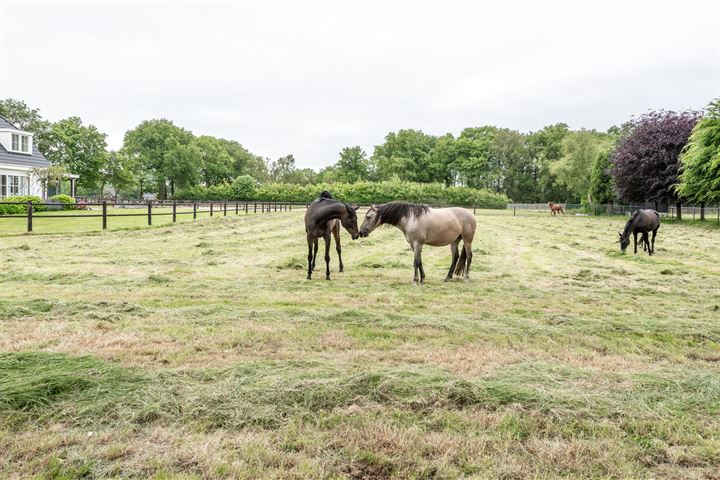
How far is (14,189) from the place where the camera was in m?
30.5

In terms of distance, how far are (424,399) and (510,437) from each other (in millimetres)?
630

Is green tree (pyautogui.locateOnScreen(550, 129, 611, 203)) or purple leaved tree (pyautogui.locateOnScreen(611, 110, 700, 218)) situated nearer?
purple leaved tree (pyautogui.locateOnScreen(611, 110, 700, 218))

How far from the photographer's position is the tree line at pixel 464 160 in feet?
106

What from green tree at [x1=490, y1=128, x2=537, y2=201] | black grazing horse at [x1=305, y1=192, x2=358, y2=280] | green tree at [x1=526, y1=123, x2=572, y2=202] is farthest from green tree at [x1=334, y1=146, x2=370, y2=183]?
black grazing horse at [x1=305, y1=192, x2=358, y2=280]

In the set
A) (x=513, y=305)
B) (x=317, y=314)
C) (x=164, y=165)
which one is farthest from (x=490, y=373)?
(x=164, y=165)

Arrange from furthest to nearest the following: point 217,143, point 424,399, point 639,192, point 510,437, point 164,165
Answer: point 217,143, point 164,165, point 639,192, point 424,399, point 510,437

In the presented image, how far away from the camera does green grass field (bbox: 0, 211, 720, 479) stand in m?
2.46

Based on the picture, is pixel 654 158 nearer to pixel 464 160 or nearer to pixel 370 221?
pixel 370 221

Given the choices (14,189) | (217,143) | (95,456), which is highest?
(217,143)

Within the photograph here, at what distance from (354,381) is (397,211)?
5611mm

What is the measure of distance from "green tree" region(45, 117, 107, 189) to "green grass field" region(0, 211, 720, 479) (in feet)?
154

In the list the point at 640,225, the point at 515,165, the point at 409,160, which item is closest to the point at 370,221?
the point at 640,225

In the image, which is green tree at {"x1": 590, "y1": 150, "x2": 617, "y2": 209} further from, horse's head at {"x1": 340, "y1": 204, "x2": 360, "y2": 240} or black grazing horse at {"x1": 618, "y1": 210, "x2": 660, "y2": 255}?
horse's head at {"x1": 340, "y1": 204, "x2": 360, "y2": 240}

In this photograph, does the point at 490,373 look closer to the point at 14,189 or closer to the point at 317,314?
the point at 317,314
